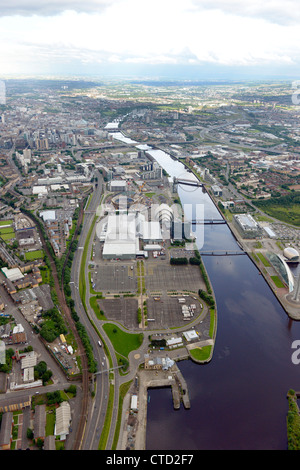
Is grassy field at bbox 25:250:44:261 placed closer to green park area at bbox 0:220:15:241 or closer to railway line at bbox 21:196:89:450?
railway line at bbox 21:196:89:450

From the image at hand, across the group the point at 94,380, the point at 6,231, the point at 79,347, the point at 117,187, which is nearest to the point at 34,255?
the point at 6,231

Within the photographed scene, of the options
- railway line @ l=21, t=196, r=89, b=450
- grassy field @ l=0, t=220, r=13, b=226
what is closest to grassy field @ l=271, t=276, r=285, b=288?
railway line @ l=21, t=196, r=89, b=450

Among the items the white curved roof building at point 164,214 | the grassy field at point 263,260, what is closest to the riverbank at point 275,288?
the grassy field at point 263,260

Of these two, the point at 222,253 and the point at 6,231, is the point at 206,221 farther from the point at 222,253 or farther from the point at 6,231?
the point at 6,231

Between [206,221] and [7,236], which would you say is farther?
[206,221]

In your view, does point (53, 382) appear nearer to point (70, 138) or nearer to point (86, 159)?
point (86, 159)

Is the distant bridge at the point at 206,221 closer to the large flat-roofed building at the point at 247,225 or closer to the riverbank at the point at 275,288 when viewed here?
the large flat-roofed building at the point at 247,225
